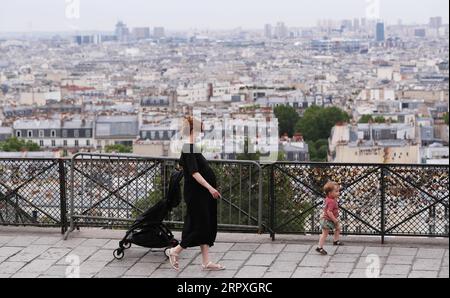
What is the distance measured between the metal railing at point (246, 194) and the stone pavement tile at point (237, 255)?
54 cm

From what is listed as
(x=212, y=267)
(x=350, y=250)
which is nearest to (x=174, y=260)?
(x=212, y=267)

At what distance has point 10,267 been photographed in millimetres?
6617

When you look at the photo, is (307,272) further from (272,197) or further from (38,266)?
(38,266)

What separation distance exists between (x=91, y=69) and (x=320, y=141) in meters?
69.7

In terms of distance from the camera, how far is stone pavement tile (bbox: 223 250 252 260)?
269 inches

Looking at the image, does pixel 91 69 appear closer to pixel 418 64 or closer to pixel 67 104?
pixel 67 104

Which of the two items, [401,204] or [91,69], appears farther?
[91,69]

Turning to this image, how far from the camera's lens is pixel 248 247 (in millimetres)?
7133

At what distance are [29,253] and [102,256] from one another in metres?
0.53

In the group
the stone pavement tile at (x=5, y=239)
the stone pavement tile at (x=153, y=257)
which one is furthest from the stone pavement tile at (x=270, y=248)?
the stone pavement tile at (x=5, y=239)

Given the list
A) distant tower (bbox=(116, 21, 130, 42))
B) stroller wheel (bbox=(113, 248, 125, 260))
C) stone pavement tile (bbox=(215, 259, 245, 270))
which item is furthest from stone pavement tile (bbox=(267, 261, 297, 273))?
distant tower (bbox=(116, 21, 130, 42))

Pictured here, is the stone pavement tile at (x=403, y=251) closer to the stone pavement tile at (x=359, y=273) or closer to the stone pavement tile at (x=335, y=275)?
the stone pavement tile at (x=359, y=273)

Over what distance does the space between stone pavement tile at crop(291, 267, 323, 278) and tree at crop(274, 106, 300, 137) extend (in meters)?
68.5
